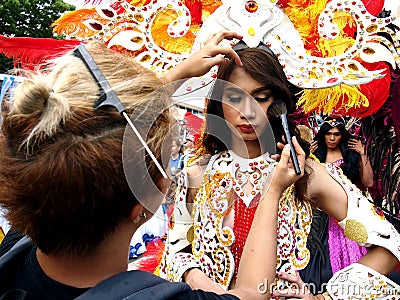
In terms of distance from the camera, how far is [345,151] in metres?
3.69

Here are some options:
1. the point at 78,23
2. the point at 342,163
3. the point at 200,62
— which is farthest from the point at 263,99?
the point at 342,163

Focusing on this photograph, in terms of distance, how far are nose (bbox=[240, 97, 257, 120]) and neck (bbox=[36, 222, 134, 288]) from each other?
2.37 ft

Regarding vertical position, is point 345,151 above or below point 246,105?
below

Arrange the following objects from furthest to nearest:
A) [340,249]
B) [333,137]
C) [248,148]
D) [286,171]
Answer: [333,137]
[340,249]
[248,148]
[286,171]

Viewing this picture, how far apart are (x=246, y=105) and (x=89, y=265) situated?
835mm

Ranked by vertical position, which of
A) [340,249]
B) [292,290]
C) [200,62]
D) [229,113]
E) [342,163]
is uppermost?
[200,62]

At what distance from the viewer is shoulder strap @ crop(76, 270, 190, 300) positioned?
750mm

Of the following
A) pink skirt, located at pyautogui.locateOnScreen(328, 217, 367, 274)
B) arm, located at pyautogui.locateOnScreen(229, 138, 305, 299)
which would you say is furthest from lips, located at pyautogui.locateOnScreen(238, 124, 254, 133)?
→ pink skirt, located at pyautogui.locateOnScreen(328, 217, 367, 274)

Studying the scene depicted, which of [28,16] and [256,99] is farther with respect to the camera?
[28,16]

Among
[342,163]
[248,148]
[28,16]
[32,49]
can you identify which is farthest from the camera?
[28,16]

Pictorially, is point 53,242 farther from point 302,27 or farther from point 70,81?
point 302,27

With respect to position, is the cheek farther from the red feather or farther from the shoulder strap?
the shoulder strap

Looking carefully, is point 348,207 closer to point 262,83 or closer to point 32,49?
point 262,83

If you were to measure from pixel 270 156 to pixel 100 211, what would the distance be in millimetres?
861
